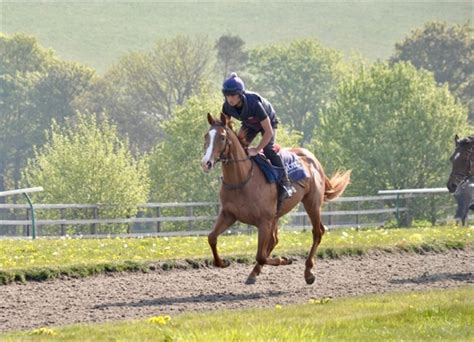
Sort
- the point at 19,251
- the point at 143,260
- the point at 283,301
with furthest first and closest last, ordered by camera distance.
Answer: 1. the point at 19,251
2. the point at 143,260
3. the point at 283,301

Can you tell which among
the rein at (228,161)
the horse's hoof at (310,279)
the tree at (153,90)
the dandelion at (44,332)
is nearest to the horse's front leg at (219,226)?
the rein at (228,161)

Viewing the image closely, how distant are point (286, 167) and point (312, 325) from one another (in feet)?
18.7

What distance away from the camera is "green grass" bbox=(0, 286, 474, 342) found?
11383 millimetres

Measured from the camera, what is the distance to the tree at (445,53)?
9981cm

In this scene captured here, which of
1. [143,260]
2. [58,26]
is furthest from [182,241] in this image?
[58,26]

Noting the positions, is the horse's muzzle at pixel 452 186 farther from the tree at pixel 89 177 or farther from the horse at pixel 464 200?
the tree at pixel 89 177

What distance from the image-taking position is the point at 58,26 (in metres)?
199

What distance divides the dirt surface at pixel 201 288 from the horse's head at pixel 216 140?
178 cm

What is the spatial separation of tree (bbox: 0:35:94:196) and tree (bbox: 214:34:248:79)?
20.0 metres

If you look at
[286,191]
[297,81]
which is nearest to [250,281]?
[286,191]

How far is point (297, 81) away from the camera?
125 meters

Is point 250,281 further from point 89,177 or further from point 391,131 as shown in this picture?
point 89,177

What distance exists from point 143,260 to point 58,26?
183 meters

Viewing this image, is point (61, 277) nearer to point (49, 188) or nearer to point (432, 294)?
point (432, 294)
